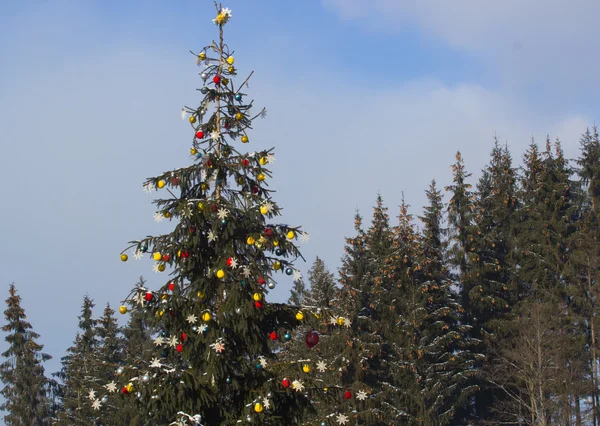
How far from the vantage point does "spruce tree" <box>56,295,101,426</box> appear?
1420 inches

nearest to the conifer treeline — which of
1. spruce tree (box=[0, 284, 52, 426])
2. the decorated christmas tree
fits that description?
spruce tree (box=[0, 284, 52, 426])

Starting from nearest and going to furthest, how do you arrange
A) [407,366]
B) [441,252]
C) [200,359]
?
[200,359] → [407,366] → [441,252]

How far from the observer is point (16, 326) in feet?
140

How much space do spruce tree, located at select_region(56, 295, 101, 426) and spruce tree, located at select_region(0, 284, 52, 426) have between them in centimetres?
183

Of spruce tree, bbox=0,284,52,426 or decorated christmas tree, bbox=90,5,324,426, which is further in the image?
spruce tree, bbox=0,284,52,426

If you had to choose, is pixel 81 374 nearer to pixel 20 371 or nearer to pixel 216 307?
pixel 20 371

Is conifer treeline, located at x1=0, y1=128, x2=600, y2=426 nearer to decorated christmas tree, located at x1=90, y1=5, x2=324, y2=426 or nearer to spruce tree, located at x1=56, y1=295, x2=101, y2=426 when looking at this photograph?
spruce tree, located at x1=56, y1=295, x2=101, y2=426

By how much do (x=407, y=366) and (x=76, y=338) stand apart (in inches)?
923

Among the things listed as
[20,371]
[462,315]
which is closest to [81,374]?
[20,371]

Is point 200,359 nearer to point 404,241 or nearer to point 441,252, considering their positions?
point 404,241

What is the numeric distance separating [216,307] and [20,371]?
35523 millimetres

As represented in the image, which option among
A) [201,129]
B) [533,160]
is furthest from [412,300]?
[201,129]

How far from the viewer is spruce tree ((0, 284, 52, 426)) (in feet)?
139

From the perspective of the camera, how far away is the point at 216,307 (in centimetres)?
1177
